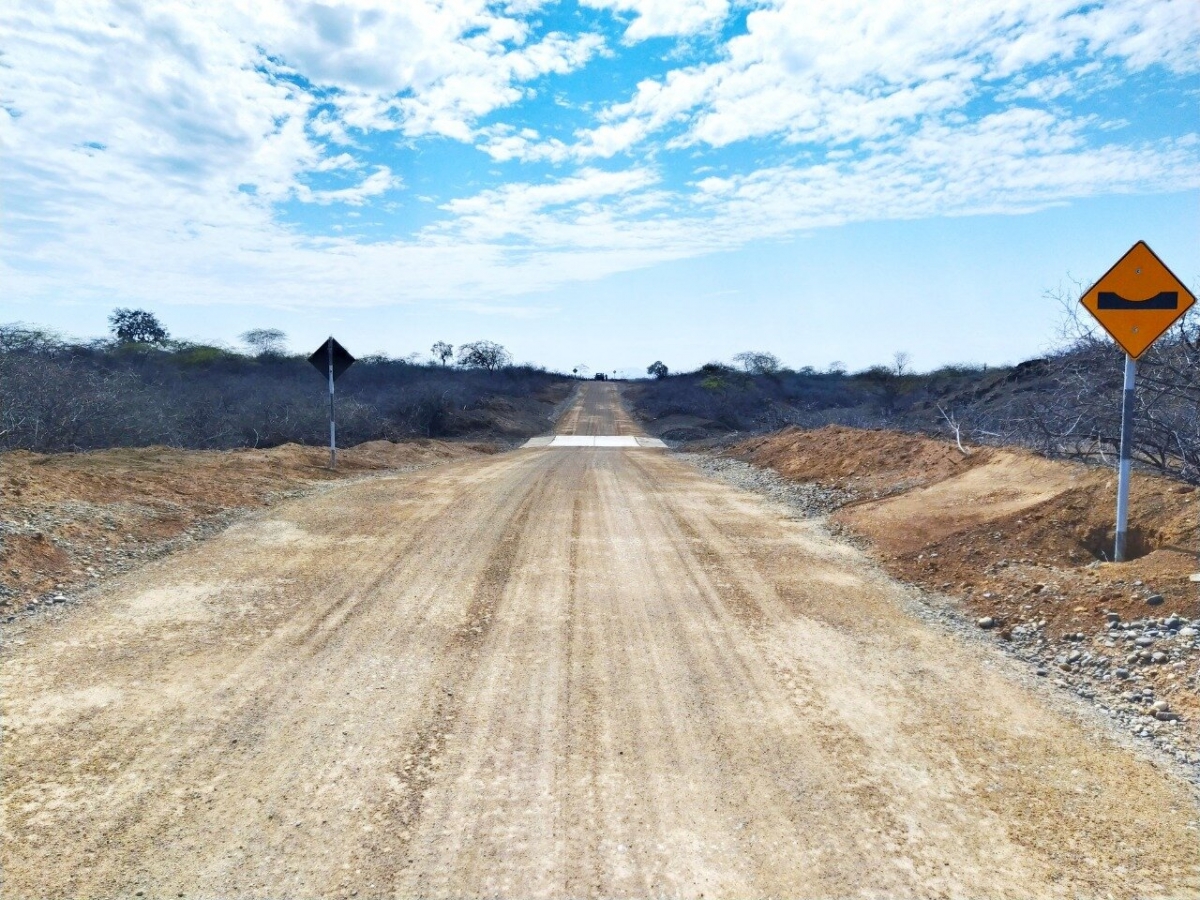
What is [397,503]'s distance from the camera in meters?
11.4

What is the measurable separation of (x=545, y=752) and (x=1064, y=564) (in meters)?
5.75

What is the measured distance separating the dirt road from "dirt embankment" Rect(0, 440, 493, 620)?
29.1 inches

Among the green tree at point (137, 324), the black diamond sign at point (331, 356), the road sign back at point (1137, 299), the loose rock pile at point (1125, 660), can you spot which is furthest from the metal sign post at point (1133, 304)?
the green tree at point (137, 324)

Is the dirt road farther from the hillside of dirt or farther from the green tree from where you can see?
the green tree

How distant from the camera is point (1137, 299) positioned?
6574 millimetres

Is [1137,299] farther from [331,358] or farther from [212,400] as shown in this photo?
[212,400]

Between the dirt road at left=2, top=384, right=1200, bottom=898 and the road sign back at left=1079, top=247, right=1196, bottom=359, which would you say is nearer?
the dirt road at left=2, top=384, right=1200, bottom=898

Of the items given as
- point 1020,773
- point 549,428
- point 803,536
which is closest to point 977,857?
point 1020,773

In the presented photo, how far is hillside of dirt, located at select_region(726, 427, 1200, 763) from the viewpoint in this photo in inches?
192

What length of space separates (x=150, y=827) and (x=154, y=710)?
1.26 meters

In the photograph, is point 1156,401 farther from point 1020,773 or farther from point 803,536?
point 1020,773

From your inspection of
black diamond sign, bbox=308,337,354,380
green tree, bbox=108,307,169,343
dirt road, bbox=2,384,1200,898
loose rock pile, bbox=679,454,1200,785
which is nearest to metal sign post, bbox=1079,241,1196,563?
loose rock pile, bbox=679,454,1200,785

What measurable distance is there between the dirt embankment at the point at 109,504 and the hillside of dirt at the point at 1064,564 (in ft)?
26.8

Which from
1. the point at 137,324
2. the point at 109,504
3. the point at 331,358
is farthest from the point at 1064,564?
the point at 137,324
